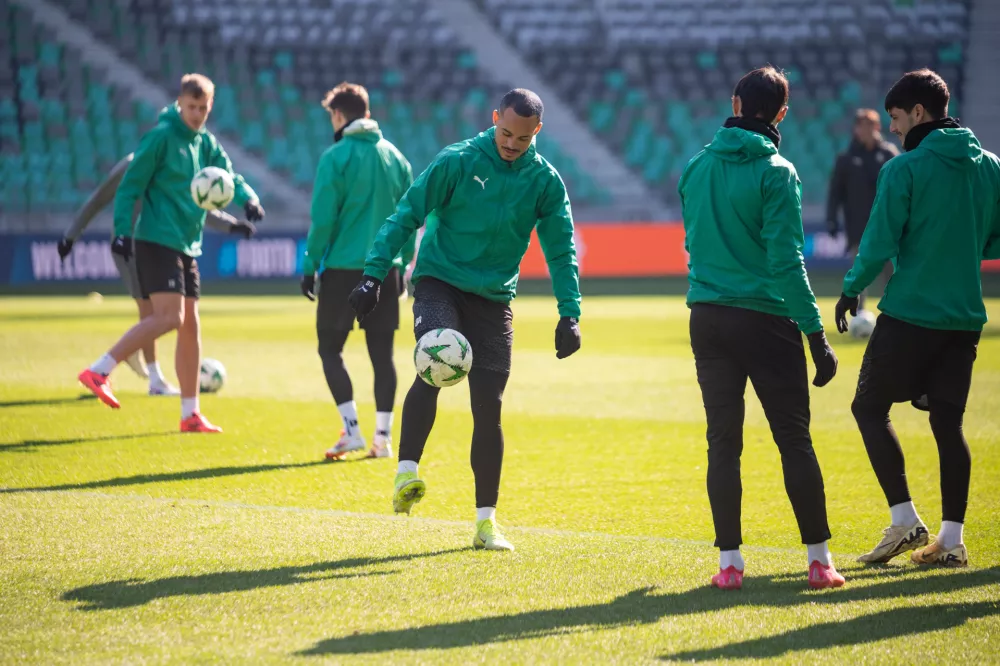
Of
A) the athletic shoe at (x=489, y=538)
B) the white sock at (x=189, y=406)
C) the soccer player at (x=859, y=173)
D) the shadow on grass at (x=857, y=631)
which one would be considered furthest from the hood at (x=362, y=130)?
the soccer player at (x=859, y=173)

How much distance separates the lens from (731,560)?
4.89 metres

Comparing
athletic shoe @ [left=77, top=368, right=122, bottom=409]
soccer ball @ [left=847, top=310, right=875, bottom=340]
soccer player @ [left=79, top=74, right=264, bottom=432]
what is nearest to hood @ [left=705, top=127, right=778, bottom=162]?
soccer player @ [left=79, top=74, right=264, bottom=432]

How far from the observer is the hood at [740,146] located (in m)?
4.78

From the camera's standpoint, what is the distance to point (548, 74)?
33.4 meters

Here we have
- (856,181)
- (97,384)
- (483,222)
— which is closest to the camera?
(483,222)

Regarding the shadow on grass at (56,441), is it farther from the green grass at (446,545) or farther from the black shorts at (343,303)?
the black shorts at (343,303)

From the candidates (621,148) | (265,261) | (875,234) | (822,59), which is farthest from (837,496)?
(822,59)

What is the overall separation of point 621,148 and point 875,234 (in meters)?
27.8

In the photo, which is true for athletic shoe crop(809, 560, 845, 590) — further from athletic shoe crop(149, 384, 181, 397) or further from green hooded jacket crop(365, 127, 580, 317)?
athletic shoe crop(149, 384, 181, 397)

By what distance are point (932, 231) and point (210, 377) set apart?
7084 millimetres

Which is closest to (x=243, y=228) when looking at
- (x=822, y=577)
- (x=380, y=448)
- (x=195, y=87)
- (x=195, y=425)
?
(x=195, y=87)

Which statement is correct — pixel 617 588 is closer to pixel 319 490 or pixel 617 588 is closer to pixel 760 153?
pixel 760 153

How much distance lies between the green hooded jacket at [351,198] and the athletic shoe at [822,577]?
3.67 m

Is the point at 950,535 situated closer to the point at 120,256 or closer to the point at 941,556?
the point at 941,556
